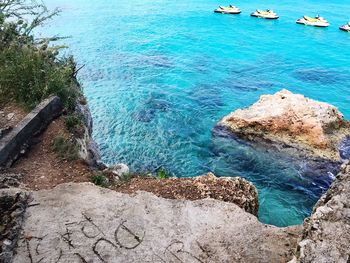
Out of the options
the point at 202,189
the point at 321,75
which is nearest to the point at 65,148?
the point at 202,189

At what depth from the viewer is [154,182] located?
27.5 feet

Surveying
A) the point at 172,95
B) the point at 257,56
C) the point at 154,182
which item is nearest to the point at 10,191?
the point at 154,182

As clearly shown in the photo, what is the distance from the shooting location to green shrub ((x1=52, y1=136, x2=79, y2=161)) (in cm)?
899

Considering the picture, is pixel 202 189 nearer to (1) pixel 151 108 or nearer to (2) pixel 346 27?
(1) pixel 151 108

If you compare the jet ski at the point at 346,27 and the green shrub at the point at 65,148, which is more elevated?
the green shrub at the point at 65,148

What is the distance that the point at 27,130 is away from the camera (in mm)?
9242

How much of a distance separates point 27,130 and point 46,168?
129 cm

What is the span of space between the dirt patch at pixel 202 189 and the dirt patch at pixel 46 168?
1.13 m

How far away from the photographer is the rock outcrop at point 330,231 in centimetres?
444

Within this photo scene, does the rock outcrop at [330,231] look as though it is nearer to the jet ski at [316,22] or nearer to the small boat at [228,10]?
the jet ski at [316,22]

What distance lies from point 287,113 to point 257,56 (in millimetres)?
13518

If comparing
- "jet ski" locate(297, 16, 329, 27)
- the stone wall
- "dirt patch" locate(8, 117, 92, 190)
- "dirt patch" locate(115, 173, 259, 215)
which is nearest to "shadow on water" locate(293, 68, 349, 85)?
"jet ski" locate(297, 16, 329, 27)

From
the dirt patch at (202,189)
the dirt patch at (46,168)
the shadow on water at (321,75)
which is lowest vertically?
the shadow on water at (321,75)

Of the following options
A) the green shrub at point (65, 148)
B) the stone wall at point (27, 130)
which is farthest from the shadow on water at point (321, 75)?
the green shrub at point (65, 148)
